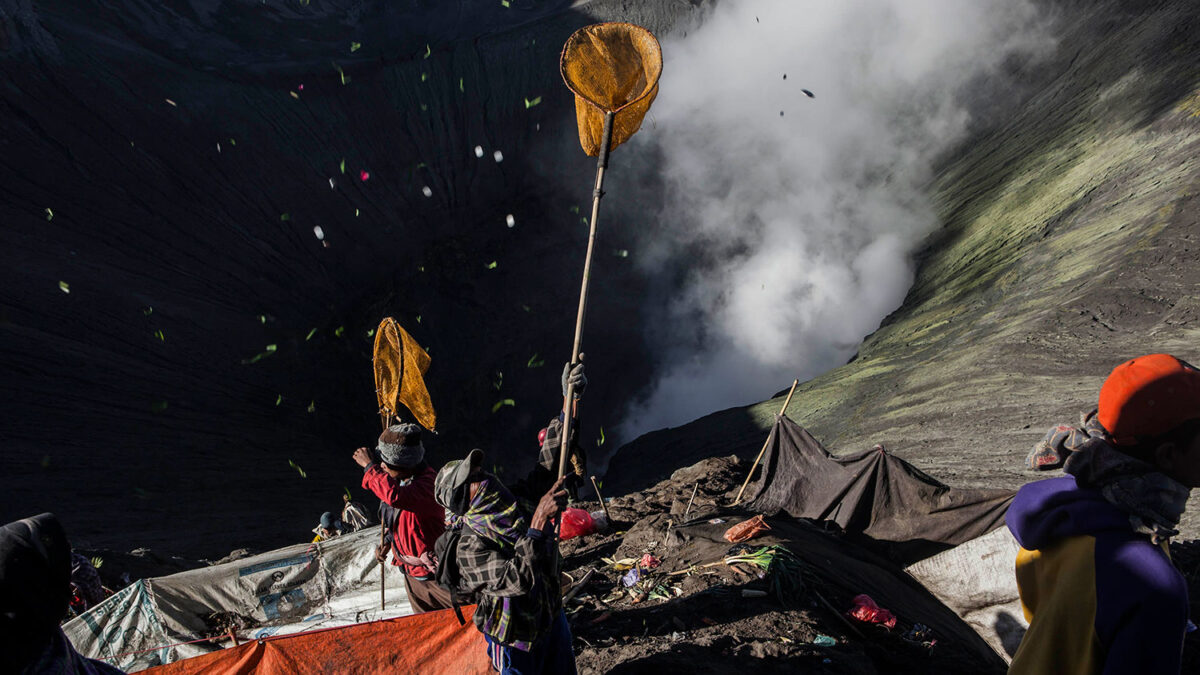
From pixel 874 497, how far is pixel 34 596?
6182mm

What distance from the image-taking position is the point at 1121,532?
1137mm

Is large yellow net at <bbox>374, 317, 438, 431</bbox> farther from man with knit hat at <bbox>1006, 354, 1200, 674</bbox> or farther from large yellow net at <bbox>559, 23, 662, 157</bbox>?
man with knit hat at <bbox>1006, 354, 1200, 674</bbox>

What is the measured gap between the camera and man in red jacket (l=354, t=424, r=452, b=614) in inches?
122

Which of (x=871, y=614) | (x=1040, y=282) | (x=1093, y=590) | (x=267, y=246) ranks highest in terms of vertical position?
(x=267, y=246)

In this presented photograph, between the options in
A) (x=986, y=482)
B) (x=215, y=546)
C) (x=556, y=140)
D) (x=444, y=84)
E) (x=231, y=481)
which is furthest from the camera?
(x=556, y=140)

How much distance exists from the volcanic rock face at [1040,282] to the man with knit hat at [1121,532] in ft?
19.0

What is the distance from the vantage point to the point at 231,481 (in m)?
9.83

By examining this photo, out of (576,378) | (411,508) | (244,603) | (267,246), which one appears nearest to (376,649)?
(411,508)

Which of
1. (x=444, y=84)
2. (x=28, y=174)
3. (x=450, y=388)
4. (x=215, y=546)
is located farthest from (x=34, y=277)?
(x=444, y=84)

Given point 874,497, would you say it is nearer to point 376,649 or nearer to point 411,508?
point 411,508

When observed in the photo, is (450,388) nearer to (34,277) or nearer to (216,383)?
(216,383)

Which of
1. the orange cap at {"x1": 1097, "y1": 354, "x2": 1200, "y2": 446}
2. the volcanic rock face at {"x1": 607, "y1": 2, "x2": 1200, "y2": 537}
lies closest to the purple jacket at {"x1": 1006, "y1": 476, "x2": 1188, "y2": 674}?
the orange cap at {"x1": 1097, "y1": 354, "x2": 1200, "y2": 446}

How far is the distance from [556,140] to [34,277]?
558 inches

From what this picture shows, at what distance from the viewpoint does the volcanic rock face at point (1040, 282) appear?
752 cm
